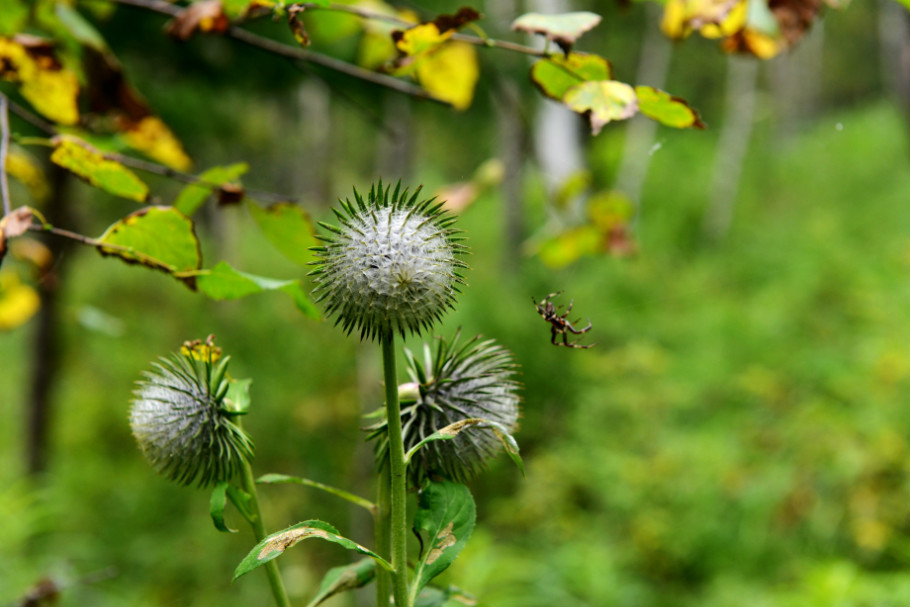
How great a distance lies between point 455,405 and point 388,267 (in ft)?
0.64

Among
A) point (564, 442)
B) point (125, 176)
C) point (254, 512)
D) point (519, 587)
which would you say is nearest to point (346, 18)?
point (125, 176)

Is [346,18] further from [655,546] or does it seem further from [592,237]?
[655,546]

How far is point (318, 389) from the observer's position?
24.7 ft

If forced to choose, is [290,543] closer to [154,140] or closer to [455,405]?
[455,405]

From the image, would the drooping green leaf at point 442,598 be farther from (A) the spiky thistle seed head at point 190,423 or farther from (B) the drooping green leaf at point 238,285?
(B) the drooping green leaf at point 238,285

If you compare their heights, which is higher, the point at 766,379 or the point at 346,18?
the point at 346,18

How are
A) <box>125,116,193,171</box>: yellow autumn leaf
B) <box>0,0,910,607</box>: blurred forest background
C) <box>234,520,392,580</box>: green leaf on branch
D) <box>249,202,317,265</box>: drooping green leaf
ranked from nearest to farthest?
1. <box>234,520,392,580</box>: green leaf on branch
2. <box>249,202,317,265</box>: drooping green leaf
3. <box>125,116,193,171</box>: yellow autumn leaf
4. <box>0,0,910,607</box>: blurred forest background

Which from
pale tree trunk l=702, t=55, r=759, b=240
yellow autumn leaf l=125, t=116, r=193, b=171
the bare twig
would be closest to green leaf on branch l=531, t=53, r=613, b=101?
the bare twig

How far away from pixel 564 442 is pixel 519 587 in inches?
70.0

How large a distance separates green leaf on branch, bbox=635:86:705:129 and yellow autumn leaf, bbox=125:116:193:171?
102cm

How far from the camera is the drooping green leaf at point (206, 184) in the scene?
1076 mm

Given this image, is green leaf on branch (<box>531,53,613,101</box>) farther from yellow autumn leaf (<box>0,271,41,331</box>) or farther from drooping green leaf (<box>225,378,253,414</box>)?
yellow autumn leaf (<box>0,271,41,331</box>)

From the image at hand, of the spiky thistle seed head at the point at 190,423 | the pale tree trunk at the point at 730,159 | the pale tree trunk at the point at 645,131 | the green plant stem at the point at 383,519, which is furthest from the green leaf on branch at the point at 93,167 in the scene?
the pale tree trunk at the point at 730,159

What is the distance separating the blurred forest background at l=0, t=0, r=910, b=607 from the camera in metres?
3.85
